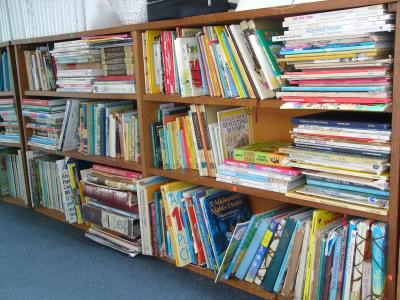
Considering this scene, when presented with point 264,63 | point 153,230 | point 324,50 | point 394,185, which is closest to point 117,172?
point 153,230

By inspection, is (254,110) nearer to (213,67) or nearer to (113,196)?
(213,67)

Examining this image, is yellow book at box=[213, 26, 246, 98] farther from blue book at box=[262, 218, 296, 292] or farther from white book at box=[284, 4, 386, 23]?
blue book at box=[262, 218, 296, 292]

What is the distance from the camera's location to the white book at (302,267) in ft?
5.18

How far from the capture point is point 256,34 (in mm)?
1602

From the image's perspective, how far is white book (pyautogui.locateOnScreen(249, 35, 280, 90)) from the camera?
1600mm

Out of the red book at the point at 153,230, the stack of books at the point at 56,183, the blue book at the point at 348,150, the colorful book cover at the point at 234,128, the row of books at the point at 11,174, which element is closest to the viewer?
the blue book at the point at 348,150

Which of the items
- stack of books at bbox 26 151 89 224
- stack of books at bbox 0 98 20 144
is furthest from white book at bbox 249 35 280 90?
stack of books at bbox 0 98 20 144

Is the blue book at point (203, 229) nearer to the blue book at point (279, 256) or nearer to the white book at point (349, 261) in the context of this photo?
the blue book at point (279, 256)

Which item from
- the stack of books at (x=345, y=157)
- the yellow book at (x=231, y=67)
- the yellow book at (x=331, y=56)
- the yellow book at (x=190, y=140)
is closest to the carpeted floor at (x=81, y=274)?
the yellow book at (x=190, y=140)

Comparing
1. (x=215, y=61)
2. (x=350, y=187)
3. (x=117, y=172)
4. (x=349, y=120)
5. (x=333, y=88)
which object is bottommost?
(x=117, y=172)

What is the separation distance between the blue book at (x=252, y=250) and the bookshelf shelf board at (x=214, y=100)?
453 millimetres

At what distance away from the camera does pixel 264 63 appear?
63.2 inches

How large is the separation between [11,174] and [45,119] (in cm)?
78

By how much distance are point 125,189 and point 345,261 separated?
3.80 ft
